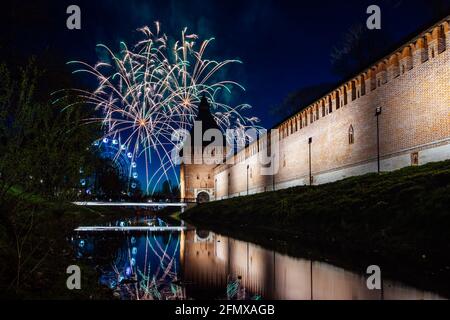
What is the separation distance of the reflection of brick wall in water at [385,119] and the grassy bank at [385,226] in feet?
9.51

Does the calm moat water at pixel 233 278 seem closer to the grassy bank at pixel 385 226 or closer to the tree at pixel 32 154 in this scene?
the grassy bank at pixel 385 226

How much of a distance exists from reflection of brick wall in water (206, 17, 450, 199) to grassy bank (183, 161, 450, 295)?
2.90 metres

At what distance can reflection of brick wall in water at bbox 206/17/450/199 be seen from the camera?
54.9ft

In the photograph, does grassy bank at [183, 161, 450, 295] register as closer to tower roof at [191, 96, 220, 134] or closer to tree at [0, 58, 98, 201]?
tree at [0, 58, 98, 201]

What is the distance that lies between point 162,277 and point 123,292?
1481 mm

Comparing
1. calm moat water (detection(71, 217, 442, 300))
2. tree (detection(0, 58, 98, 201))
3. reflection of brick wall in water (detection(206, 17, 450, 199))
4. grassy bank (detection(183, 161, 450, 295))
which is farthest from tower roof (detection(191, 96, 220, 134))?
tree (detection(0, 58, 98, 201))

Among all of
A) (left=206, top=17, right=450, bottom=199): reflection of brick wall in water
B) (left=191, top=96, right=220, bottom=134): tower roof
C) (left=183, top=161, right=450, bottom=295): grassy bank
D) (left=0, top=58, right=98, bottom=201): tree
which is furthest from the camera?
(left=191, top=96, right=220, bottom=134): tower roof

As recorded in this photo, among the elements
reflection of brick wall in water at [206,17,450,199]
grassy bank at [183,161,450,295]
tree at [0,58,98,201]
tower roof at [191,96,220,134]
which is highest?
tower roof at [191,96,220,134]

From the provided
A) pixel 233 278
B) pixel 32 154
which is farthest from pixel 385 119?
pixel 32 154

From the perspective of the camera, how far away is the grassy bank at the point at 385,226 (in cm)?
771

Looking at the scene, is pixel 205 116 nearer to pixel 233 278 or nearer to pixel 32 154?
pixel 233 278

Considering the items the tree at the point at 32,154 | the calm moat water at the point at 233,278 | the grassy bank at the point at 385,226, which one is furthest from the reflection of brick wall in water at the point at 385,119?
the tree at the point at 32,154

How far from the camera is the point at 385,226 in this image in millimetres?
10523
